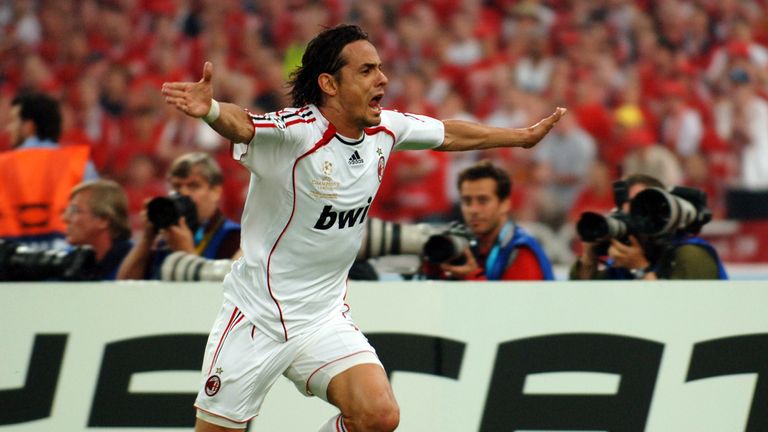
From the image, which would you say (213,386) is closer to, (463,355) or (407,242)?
(463,355)

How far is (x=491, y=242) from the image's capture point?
6645 mm

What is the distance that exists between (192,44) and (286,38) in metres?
1.02

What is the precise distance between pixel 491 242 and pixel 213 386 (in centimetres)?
216

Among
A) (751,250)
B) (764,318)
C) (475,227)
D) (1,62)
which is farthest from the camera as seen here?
(1,62)

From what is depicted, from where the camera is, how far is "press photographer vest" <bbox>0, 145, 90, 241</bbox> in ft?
25.6

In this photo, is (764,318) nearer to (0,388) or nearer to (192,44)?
(0,388)

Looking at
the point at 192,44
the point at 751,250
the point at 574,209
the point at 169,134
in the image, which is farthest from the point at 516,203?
the point at 192,44

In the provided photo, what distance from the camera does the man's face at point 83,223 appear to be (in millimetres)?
6930

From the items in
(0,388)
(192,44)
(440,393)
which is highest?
(192,44)

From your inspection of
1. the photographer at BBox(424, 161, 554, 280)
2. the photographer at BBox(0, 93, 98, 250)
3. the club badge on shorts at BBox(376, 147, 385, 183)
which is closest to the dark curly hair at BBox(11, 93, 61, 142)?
the photographer at BBox(0, 93, 98, 250)

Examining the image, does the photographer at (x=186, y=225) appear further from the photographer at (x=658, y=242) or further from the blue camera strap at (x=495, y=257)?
the photographer at (x=658, y=242)

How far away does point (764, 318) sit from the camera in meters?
5.82

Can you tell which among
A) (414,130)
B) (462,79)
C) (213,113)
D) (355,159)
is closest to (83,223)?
(414,130)

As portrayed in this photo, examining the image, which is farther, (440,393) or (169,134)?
(169,134)
